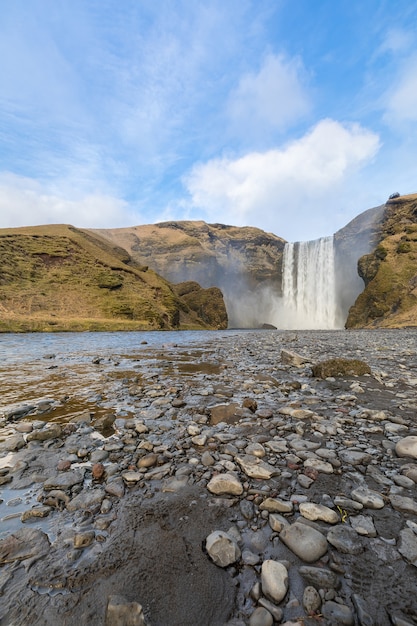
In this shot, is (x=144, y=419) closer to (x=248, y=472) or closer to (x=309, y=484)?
(x=248, y=472)

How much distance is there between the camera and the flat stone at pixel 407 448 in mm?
3386

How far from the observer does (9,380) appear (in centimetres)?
828

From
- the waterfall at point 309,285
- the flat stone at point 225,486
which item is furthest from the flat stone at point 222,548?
the waterfall at point 309,285

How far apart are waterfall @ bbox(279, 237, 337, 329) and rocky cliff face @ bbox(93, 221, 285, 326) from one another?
36.6 feet

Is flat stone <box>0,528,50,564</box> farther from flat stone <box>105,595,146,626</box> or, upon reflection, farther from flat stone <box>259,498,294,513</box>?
flat stone <box>259,498,294,513</box>

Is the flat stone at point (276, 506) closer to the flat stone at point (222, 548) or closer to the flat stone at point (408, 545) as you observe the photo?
the flat stone at point (222, 548)

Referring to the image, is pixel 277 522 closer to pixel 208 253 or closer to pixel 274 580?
pixel 274 580

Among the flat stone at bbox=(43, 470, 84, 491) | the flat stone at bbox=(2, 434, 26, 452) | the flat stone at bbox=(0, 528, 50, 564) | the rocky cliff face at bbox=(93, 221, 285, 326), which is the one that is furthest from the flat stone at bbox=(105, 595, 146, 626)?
the rocky cliff face at bbox=(93, 221, 285, 326)

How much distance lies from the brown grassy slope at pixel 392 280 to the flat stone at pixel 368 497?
192ft

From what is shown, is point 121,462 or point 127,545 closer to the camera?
point 127,545

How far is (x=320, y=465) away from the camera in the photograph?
325cm

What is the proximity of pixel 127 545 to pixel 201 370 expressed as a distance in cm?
790

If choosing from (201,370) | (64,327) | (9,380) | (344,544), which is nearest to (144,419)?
(344,544)

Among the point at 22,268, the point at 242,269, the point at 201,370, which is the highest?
the point at 242,269
